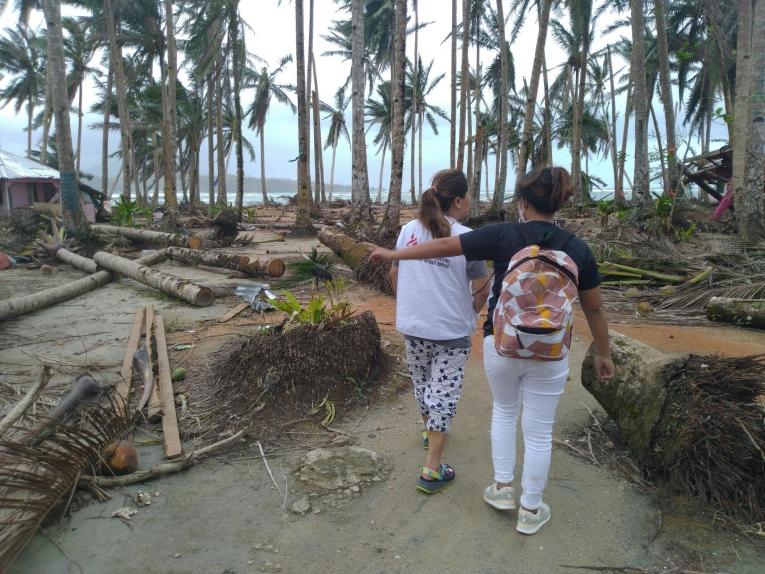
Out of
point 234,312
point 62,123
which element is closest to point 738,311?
point 234,312

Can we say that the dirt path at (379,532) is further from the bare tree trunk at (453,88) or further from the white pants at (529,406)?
the bare tree trunk at (453,88)

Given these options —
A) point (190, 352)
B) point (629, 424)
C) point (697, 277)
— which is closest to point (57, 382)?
point (190, 352)

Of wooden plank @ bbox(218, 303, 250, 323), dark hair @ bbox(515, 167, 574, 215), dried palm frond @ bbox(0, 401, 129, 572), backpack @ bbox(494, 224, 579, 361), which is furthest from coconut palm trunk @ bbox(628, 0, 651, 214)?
dried palm frond @ bbox(0, 401, 129, 572)

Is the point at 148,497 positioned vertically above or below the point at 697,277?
below

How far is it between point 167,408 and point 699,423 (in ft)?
10.4

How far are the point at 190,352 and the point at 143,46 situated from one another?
75.8 feet

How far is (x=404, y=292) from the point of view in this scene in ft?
9.00

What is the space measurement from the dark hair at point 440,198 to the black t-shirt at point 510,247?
29 centimetres

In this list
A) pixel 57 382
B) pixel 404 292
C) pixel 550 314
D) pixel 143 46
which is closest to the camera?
pixel 550 314

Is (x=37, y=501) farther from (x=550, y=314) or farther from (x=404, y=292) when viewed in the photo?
(x=550, y=314)

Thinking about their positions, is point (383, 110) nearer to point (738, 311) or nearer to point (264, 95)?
point (264, 95)

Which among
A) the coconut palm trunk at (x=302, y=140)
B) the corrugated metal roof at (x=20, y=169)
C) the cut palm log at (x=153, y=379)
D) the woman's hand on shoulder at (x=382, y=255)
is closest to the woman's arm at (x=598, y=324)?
the woman's hand on shoulder at (x=382, y=255)

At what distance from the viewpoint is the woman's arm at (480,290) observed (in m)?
2.73

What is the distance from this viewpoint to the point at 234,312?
21.5ft
